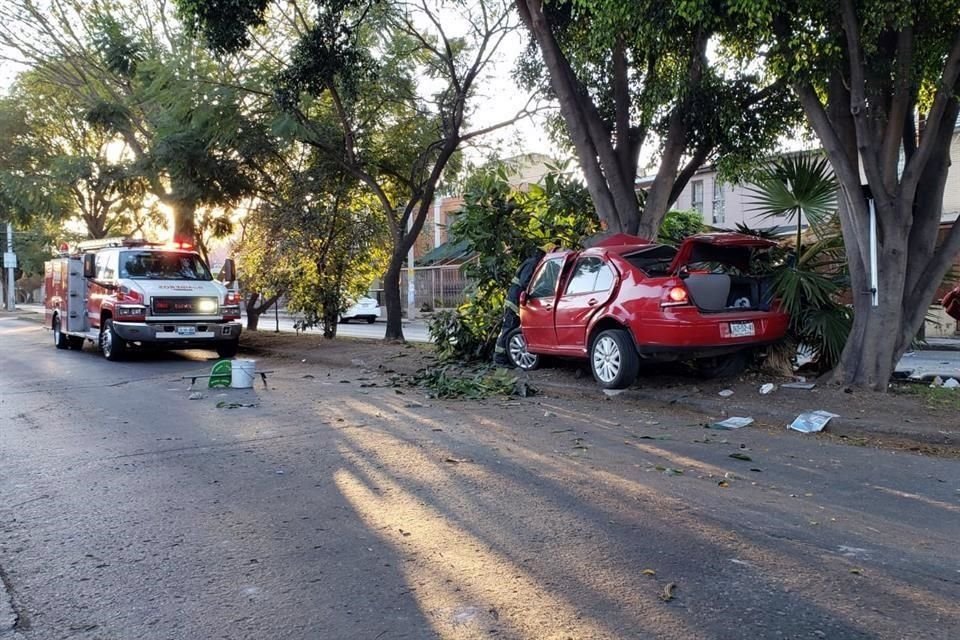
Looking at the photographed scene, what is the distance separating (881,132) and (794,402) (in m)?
2.90

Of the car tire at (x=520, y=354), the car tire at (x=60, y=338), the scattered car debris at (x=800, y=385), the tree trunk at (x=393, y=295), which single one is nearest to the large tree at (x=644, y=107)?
the car tire at (x=520, y=354)

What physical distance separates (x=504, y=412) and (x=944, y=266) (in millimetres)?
4849

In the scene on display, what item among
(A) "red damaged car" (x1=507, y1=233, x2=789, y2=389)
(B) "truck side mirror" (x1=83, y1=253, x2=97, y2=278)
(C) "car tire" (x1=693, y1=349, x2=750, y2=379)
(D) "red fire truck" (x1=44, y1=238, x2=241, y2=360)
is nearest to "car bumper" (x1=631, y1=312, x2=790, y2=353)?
(A) "red damaged car" (x1=507, y1=233, x2=789, y2=389)

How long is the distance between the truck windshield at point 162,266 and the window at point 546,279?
24.4ft

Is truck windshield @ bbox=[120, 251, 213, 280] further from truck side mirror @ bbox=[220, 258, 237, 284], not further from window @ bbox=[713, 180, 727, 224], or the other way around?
window @ bbox=[713, 180, 727, 224]

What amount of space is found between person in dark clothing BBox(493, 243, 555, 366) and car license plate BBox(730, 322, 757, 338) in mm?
3191

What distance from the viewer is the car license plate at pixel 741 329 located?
838cm

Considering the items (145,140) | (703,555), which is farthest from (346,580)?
(145,140)

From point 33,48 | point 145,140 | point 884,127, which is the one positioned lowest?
point 884,127

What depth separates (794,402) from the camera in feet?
25.8

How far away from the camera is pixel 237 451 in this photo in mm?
6398

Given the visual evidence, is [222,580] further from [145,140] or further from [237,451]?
[145,140]

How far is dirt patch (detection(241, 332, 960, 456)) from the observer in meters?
6.73

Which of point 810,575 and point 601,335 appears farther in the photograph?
point 601,335
